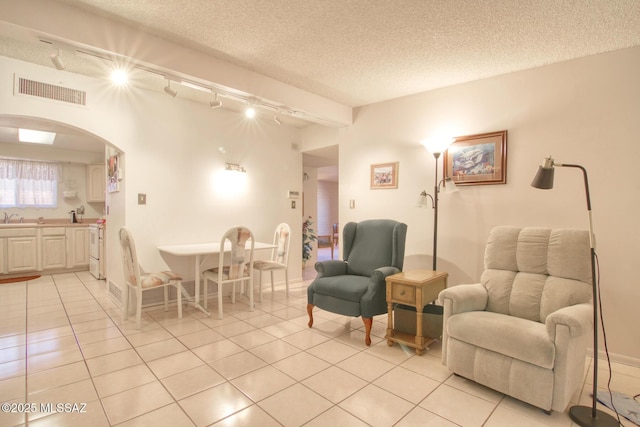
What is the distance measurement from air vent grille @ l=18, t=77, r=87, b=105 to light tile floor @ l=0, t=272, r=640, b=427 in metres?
2.25

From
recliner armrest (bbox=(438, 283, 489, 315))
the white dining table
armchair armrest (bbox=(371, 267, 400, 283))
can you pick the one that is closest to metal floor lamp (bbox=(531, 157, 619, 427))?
recliner armrest (bbox=(438, 283, 489, 315))

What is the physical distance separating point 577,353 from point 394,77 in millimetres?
2774

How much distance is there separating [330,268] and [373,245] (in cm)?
52

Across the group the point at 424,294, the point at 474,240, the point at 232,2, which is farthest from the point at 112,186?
the point at 474,240

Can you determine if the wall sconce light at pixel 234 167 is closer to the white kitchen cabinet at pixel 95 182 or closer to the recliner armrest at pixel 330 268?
the recliner armrest at pixel 330 268

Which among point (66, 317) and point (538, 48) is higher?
point (538, 48)

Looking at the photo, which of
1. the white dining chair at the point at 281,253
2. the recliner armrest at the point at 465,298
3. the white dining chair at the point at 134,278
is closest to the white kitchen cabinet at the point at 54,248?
the white dining chair at the point at 134,278

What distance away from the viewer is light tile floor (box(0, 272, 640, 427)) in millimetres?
1784

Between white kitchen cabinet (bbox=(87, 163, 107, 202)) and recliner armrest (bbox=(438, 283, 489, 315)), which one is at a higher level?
white kitchen cabinet (bbox=(87, 163, 107, 202))

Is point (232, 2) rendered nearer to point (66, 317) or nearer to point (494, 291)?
point (494, 291)

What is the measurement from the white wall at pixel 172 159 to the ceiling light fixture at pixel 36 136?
2.03m

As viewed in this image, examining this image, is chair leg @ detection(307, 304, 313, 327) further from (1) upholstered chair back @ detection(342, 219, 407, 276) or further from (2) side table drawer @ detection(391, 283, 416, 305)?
(2) side table drawer @ detection(391, 283, 416, 305)

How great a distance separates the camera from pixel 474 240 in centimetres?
325

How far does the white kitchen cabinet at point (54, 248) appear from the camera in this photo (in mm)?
5508
